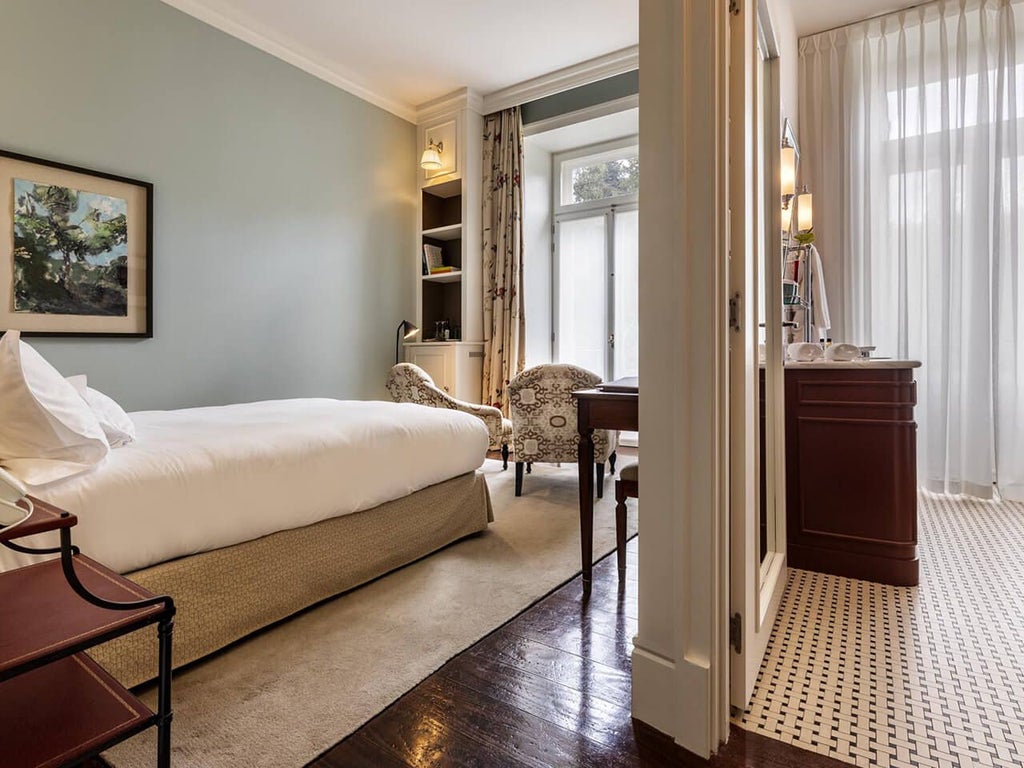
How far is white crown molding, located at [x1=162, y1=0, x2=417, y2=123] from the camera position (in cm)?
334

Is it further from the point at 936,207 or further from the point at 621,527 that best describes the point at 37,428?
the point at 936,207

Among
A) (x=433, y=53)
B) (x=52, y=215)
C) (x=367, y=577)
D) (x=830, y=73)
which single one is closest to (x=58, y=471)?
(x=367, y=577)

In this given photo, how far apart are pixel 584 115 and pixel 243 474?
13.2 ft

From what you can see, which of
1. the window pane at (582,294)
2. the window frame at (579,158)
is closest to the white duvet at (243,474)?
the window pane at (582,294)

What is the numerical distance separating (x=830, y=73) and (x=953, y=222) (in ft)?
4.38

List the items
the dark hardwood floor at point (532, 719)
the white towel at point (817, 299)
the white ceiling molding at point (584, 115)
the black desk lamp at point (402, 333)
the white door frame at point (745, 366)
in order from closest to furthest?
1. the dark hardwood floor at point (532, 719)
2. the white door frame at point (745, 366)
3. the white towel at point (817, 299)
4. the white ceiling molding at point (584, 115)
5. the black desk lamp at point (402, 333)

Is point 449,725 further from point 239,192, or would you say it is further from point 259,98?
point 259,98

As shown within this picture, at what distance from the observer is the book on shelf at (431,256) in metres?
4.94

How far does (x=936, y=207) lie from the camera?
346cm

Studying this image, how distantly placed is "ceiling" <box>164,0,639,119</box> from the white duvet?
106 inches

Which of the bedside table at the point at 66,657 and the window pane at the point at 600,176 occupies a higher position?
the window pane at the point at 600,176

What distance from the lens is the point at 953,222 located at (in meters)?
3.39

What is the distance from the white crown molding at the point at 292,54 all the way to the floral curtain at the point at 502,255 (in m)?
0.85

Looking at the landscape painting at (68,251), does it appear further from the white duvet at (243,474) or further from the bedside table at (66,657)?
the bedside table at (66,657)
